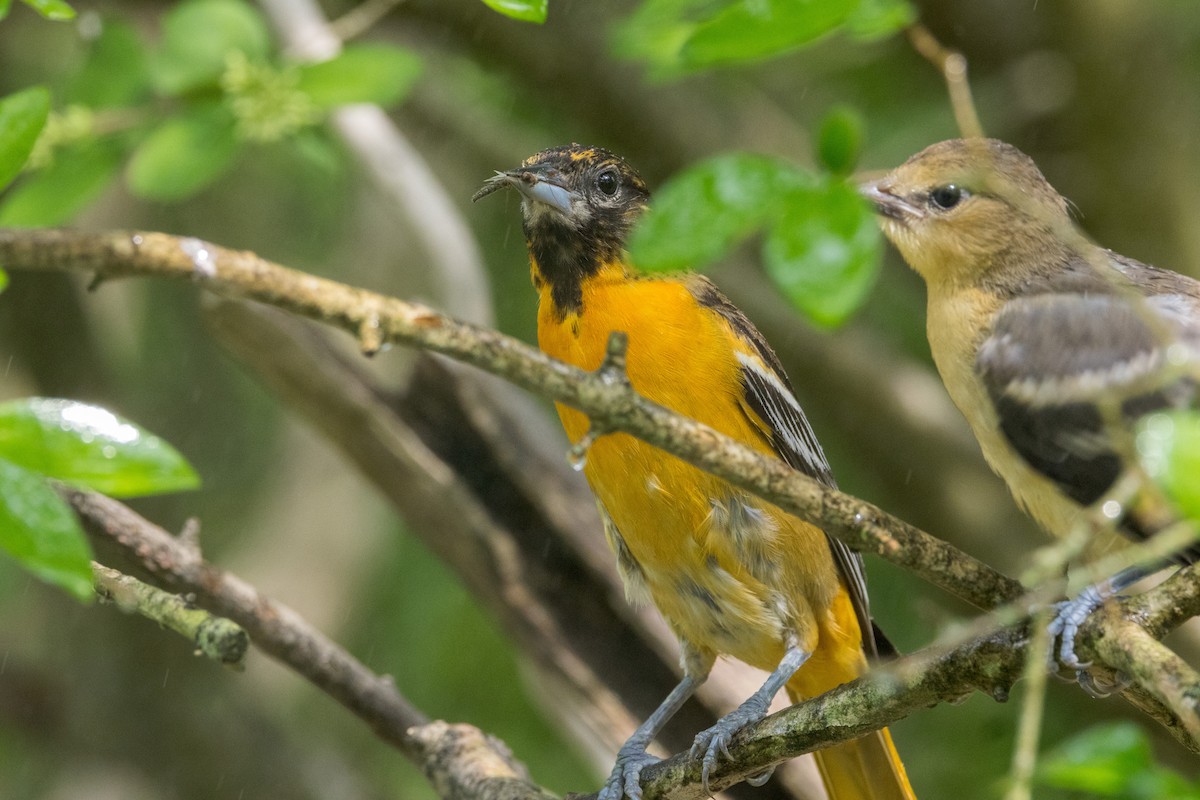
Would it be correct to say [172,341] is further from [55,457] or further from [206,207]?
[55,457]

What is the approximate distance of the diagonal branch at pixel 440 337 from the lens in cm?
181

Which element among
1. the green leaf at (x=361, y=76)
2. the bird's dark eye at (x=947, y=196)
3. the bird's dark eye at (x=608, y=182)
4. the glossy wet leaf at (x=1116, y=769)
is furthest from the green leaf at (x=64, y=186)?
the glossy wet leaf at (x=1116, y=769)

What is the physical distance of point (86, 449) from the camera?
5.83 ft

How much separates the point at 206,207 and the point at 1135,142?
495 cm

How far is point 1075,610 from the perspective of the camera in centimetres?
259

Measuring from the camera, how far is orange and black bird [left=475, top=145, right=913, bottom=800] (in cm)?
367

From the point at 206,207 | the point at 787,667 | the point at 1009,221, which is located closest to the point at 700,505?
the point at 787,667

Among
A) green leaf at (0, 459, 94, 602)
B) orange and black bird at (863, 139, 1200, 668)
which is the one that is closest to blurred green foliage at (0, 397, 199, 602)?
green leaf at (0, 459, 94, 602)

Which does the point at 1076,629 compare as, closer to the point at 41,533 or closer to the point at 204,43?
the point at 41,533

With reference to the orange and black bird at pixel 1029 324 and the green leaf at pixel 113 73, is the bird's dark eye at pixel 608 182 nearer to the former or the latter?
the orange and black bird at pixel 1029 324

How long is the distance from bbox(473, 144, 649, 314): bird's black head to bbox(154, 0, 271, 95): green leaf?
1.05 meters

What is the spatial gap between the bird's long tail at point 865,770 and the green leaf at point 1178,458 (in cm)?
279

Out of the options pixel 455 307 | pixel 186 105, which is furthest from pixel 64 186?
pixel 455 307

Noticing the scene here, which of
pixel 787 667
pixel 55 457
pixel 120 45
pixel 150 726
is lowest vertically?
pixel 55 457
